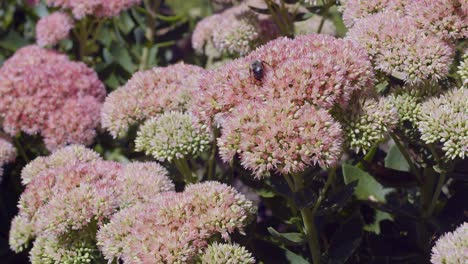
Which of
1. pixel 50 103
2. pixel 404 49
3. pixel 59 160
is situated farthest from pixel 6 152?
pixel 404 49

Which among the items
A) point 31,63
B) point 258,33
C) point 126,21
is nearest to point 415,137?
point 258,33

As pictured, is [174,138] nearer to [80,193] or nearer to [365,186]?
[80,193]

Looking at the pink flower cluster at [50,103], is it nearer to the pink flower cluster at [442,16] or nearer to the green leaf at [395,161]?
the green leaf at [395,161]

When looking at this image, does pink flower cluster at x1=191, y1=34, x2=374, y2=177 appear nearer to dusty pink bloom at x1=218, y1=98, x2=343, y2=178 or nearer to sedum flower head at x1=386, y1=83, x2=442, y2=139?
dusty pink bloom at x1=218, y1=98, x2=343, y2=178

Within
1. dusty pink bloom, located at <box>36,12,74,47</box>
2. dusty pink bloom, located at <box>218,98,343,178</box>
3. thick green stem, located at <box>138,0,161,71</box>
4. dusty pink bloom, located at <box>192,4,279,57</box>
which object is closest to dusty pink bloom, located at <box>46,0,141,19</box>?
dusty pink bloom, located at <box>36,12,74,47</box>

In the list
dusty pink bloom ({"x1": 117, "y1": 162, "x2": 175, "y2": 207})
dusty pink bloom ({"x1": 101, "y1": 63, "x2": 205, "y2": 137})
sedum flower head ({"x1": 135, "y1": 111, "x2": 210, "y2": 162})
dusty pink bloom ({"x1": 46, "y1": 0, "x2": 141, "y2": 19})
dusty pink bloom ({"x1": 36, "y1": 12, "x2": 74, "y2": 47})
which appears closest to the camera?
dusty pink bloom ({"x1": 117, "y1": 162, "x2": 175, "y2": 207})

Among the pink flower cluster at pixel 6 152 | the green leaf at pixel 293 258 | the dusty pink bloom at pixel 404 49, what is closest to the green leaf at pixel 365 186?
the green leaf at pixel 293 258
